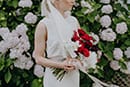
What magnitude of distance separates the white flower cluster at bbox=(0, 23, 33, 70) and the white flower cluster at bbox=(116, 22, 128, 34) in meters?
0.86

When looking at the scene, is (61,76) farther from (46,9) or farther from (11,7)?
(11,7)

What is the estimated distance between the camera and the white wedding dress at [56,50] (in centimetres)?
297

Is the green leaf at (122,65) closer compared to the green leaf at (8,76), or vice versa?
the green leaf at (8,76)

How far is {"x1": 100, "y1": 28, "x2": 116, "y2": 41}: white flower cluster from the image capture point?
164 inches

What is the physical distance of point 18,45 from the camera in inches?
159

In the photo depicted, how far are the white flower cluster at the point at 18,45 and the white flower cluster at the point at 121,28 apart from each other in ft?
2.83

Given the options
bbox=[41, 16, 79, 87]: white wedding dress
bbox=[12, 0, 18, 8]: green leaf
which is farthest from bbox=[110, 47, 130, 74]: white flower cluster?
bbox=[41, 16, 79, 87]: white wedding dress

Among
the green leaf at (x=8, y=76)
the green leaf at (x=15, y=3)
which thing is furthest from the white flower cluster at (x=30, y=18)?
the green leaf at (x=8, y=76)

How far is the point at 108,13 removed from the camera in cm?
430

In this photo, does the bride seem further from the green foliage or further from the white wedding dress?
the green foliage

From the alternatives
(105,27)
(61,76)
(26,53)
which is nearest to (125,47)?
(105,27)

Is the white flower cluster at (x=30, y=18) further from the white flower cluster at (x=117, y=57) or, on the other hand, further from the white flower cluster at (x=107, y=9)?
the white flower cluster at (x=117, y=57)

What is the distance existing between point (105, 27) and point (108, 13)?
0.47ft

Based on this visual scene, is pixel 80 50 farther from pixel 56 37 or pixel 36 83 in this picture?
pixel 36 83
